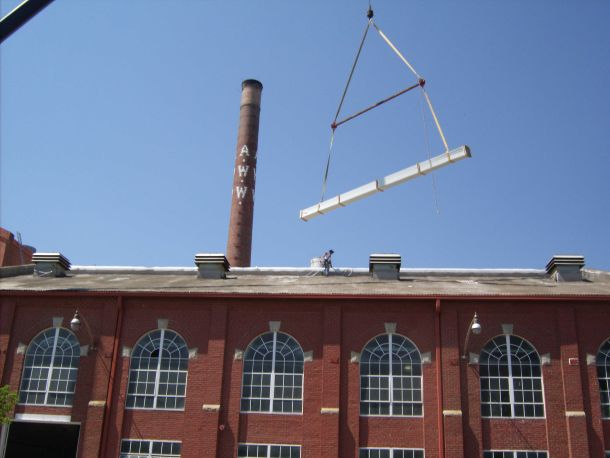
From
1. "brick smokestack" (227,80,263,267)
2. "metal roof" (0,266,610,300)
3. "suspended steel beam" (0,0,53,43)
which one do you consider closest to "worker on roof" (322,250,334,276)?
"metal roof" (0,266,610,300)

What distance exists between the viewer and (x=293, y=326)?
25.8m

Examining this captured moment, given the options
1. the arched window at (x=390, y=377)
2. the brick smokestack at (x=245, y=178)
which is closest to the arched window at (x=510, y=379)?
the arched window at (x=390, y=377)

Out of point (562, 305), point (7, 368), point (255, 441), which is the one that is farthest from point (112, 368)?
point (562, 305)

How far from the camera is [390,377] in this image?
24859mm

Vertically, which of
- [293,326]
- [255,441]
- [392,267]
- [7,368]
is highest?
[392,267]

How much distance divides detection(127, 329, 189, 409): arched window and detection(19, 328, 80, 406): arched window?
2134 mm

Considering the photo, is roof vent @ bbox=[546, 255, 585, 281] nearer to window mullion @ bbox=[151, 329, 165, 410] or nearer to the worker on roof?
the worker on roof

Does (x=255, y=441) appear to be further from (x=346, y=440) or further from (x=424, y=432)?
(x=424, y=432)

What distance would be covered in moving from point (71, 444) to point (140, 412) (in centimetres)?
770

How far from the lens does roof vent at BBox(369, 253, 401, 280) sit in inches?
1141

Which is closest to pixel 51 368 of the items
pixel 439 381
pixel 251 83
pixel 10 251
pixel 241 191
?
pixel 439 381

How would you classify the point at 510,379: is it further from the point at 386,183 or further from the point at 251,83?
the point at 251,83

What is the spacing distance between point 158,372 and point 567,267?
15735mm

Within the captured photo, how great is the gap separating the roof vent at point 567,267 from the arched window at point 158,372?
1429 centimetres
